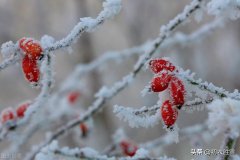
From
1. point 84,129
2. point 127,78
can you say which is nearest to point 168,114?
point 127,78

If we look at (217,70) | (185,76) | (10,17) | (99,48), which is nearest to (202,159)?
(185,76)

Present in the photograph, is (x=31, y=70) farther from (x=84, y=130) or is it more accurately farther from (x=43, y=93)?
(x=84, y=130)

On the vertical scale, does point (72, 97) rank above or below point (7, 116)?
above

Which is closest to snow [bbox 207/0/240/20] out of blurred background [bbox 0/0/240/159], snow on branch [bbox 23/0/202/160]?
snow on branch [bbox 23/0/202/160]

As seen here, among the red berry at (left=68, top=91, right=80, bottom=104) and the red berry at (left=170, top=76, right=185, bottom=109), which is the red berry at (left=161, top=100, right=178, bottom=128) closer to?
the red berry at (left=170, top=76, right=185, bottom=109)

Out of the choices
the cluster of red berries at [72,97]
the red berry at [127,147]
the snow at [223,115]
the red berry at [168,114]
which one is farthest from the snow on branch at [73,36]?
the cluster of red berries at [72,97]

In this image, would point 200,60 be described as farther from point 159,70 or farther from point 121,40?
point 159,70
